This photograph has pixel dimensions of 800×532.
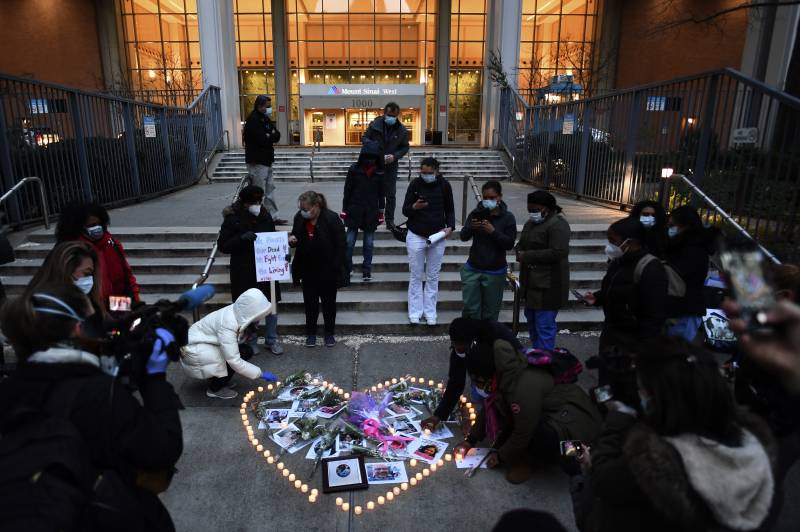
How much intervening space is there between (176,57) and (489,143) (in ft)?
52.0

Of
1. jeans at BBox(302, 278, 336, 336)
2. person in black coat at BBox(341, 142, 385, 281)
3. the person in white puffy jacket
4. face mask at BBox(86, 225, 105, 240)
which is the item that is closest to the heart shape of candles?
the person in white puffy jacket

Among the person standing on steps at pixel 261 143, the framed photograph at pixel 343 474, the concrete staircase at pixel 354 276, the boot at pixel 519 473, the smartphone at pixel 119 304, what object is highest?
the person standing on steps at pixel 261 143

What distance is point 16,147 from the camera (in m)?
8.19

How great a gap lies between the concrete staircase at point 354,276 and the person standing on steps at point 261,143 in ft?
3.71

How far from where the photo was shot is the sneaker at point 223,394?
14.5 feet

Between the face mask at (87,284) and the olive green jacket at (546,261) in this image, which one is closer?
the face mask at (87,284)

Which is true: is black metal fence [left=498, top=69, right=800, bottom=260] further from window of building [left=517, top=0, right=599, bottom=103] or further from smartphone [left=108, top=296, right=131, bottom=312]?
window of building [left=517, top=0, right=599, bottom=103]

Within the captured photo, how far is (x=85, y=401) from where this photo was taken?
1.66 metres

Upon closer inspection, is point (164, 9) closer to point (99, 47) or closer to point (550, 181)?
point (99, 47)

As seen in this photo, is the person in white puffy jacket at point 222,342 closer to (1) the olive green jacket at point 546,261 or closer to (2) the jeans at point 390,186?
(1) the olive green jacket at point 546,261

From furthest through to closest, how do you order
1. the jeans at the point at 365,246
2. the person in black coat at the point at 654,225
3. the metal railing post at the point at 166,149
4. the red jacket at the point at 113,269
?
the metal railing post at the point at 166,149, the jeans at the point at 365,246, the red jacket at the point at 113,269, the person in black coat at the point at 654,225

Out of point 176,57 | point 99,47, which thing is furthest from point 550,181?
point 99,47

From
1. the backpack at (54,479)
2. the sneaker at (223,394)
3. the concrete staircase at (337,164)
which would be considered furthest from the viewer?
the concrete staircase at (337,164)

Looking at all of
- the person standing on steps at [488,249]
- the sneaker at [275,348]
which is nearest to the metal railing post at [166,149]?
the sneaker at [275,348]
